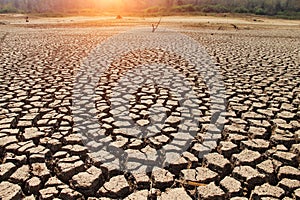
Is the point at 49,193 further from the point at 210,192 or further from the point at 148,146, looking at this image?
the point at 210,192

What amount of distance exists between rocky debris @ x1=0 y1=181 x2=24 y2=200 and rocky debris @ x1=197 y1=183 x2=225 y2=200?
1.16m

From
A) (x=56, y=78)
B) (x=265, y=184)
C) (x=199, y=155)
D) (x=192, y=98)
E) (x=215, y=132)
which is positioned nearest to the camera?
(x=265, y=184)

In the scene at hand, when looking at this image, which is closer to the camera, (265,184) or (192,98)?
(265,184)

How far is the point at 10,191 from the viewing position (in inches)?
69.1

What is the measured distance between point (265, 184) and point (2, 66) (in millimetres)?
5444

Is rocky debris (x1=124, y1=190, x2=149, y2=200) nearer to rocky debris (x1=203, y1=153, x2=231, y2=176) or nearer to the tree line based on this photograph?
rocky debris (x1=203, y1=153, x2=231, y2=176)

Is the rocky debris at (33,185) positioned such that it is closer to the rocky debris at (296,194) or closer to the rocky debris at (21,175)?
the rocky debris at (21,175)

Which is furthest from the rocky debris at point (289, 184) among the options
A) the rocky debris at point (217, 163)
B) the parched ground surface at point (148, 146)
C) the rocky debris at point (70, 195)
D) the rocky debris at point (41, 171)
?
the rocky debris at point (41, 171)

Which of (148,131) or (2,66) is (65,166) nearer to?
(148,131)

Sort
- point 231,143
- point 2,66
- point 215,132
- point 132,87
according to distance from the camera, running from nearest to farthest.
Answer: point 231,143, point 215,132, point 132,87, point 2,66

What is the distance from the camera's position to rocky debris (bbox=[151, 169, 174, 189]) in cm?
186

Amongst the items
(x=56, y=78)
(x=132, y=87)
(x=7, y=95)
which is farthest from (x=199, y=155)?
(x=56, y=78)

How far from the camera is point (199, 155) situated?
222 centimetres

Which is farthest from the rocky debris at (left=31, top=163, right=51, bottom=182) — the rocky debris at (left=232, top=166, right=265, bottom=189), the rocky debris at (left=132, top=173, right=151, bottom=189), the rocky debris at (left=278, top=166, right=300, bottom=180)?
the rocky debris at (left=278, top=166, right=300, bottom=180)
